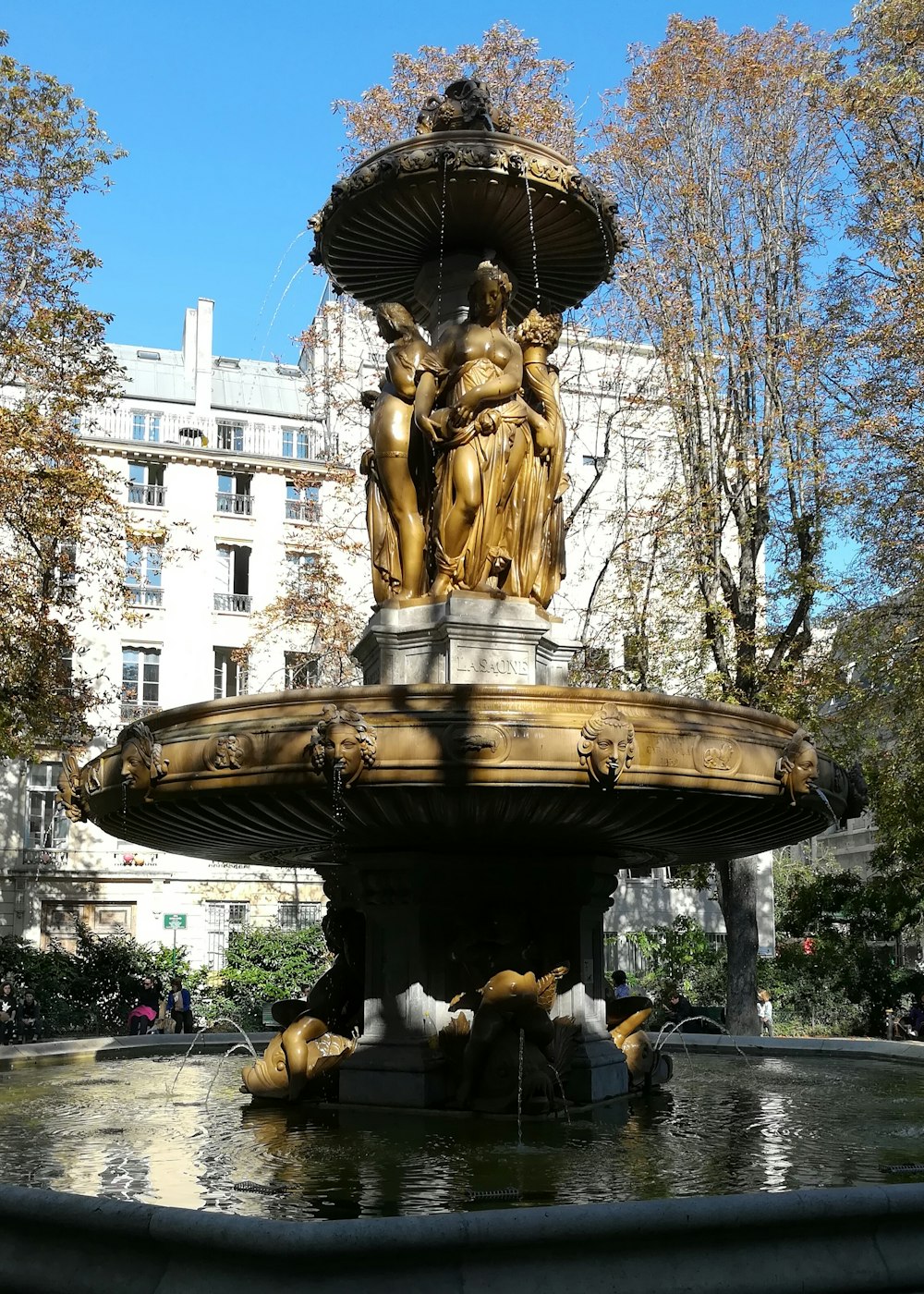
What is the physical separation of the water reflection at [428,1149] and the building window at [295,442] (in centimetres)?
3437

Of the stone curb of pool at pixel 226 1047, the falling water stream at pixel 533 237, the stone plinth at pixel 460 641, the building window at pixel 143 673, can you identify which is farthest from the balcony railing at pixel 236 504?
the stone plinth at pixel 460 641

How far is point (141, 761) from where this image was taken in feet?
22.4

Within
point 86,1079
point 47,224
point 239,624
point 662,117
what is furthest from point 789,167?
point 86,1079

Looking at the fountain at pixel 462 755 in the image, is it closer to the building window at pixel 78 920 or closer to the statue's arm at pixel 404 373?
the statue's arm at pixel 404 373

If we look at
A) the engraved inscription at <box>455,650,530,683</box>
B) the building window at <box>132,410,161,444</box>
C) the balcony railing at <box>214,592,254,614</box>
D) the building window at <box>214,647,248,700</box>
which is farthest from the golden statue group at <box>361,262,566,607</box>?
the building window at <box>132,410,161,444</box>

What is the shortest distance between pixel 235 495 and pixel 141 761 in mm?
33113

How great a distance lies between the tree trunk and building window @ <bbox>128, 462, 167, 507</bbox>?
22826 millimetres

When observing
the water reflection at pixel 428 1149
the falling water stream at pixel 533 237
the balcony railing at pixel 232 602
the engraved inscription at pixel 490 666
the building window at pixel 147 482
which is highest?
the building window at pixel 147 482

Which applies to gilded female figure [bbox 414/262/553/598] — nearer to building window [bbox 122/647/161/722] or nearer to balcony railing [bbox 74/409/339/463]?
building window [bbox 122/647/161/722]

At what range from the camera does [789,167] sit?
993 inches

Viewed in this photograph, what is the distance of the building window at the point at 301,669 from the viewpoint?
25794 mm

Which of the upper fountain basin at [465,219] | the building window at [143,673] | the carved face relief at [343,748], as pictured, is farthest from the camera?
the building window at [143,673]

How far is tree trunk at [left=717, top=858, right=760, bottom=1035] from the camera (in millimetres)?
20531

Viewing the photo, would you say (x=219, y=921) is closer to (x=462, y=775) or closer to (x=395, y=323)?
(x=395, y=323)
